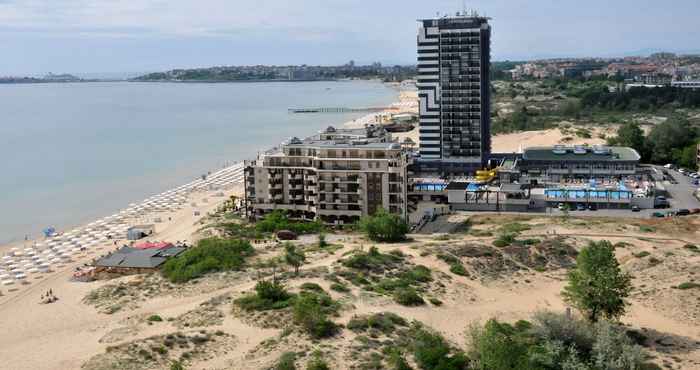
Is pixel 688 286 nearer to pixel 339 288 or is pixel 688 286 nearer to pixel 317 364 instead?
pixel 339 288

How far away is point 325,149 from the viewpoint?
154 feet

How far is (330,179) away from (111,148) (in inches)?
2312

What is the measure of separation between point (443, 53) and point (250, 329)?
130 feet

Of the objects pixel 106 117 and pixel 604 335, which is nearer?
pixel 604 335

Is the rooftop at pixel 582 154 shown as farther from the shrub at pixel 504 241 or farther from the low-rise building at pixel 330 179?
the shrub at pixel 504 241

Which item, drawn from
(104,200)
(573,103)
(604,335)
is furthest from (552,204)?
(573,103)

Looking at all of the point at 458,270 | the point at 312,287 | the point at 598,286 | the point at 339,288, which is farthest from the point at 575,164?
the point at 312,287

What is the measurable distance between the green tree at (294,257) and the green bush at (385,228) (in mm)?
4827

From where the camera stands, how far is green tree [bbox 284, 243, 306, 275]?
3406 centimetres

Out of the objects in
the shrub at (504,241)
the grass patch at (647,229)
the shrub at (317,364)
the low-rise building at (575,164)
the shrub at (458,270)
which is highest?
the low-rise building at (575,164)

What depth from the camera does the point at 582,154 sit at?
60656mm

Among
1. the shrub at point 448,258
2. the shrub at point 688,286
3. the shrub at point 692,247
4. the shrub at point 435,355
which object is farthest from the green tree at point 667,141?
the shrub at point 435,355

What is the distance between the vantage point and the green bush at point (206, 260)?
111 feet

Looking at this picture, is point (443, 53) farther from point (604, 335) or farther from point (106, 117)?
point (106, 117)
